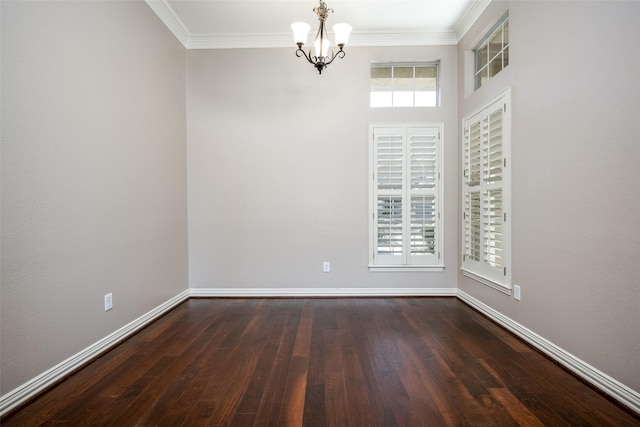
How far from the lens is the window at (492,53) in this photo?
Result: 277 centimetres

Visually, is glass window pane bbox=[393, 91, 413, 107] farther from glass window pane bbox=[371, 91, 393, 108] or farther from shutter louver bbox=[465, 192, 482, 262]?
shutter louver bbox=[465, 192, 482, 262]

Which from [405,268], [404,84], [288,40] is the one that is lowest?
[405,268]

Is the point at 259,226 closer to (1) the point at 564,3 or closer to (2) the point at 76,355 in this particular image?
(2) the point at 76,355

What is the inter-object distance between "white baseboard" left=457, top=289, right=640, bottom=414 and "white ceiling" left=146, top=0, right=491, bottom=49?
3.03 meters

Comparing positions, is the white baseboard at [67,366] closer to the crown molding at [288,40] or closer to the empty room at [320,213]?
the empty room at [320,213]

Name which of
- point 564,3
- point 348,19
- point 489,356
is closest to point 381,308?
point 489,356

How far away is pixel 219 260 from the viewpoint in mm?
3650

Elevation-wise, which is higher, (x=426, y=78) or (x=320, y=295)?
(x=426, y=78)

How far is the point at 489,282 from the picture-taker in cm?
288

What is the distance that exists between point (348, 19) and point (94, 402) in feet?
12.8

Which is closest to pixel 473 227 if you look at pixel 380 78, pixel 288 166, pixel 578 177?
pixel 578 177

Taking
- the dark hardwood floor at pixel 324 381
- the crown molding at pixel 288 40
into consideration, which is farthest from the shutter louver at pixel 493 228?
the crown molding at pixel 288 40

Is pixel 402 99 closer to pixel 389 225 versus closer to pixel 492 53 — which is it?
pixel 492 53

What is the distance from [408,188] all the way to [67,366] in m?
3.42
